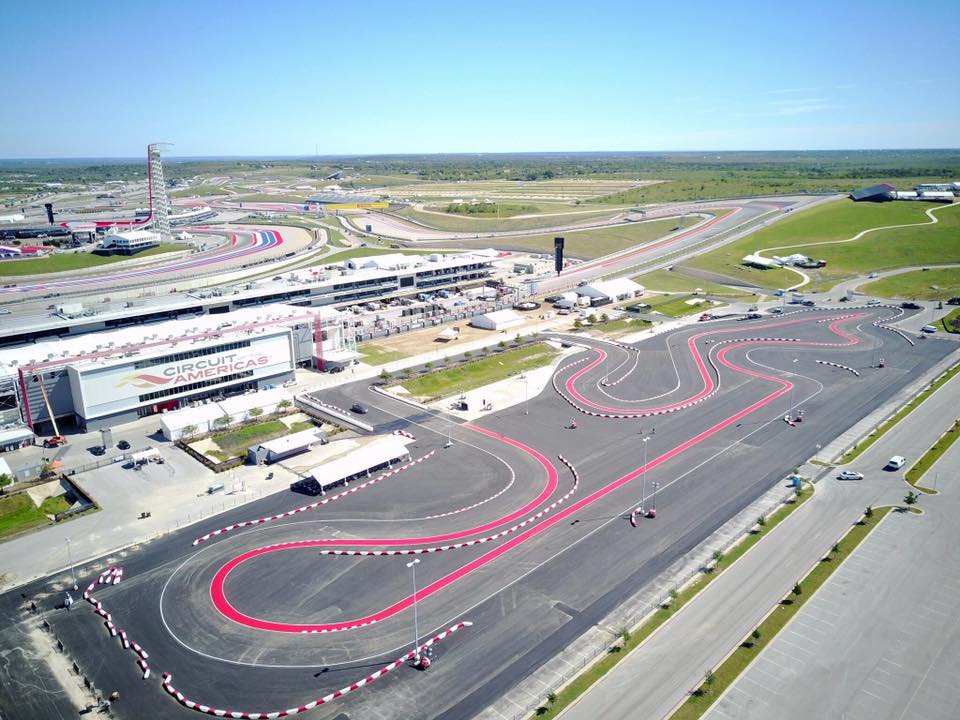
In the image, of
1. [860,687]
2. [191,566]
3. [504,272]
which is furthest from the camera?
[504,272]

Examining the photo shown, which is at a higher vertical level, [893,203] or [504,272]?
[893,203]

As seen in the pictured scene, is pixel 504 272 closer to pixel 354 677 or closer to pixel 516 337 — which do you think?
pixel 516 337

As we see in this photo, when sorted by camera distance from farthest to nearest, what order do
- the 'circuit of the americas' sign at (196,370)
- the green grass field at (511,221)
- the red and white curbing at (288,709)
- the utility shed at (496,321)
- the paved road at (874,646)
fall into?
the green grass field at (511,221) → the utility shed at (496,321) → the 'circuit of the americas' sign at (196,370) → the red and white curbing at (288,709) → the paved road at (874,646)

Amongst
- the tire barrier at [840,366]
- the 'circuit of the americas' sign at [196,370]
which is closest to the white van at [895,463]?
the tire barrier at [840,366]

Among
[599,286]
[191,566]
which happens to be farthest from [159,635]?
[599,286]

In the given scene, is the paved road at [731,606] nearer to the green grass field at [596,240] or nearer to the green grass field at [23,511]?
the green grass field at [23,511]

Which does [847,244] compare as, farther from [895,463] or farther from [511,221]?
[895,463]

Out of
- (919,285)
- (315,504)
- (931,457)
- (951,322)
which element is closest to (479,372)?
(315,504)
